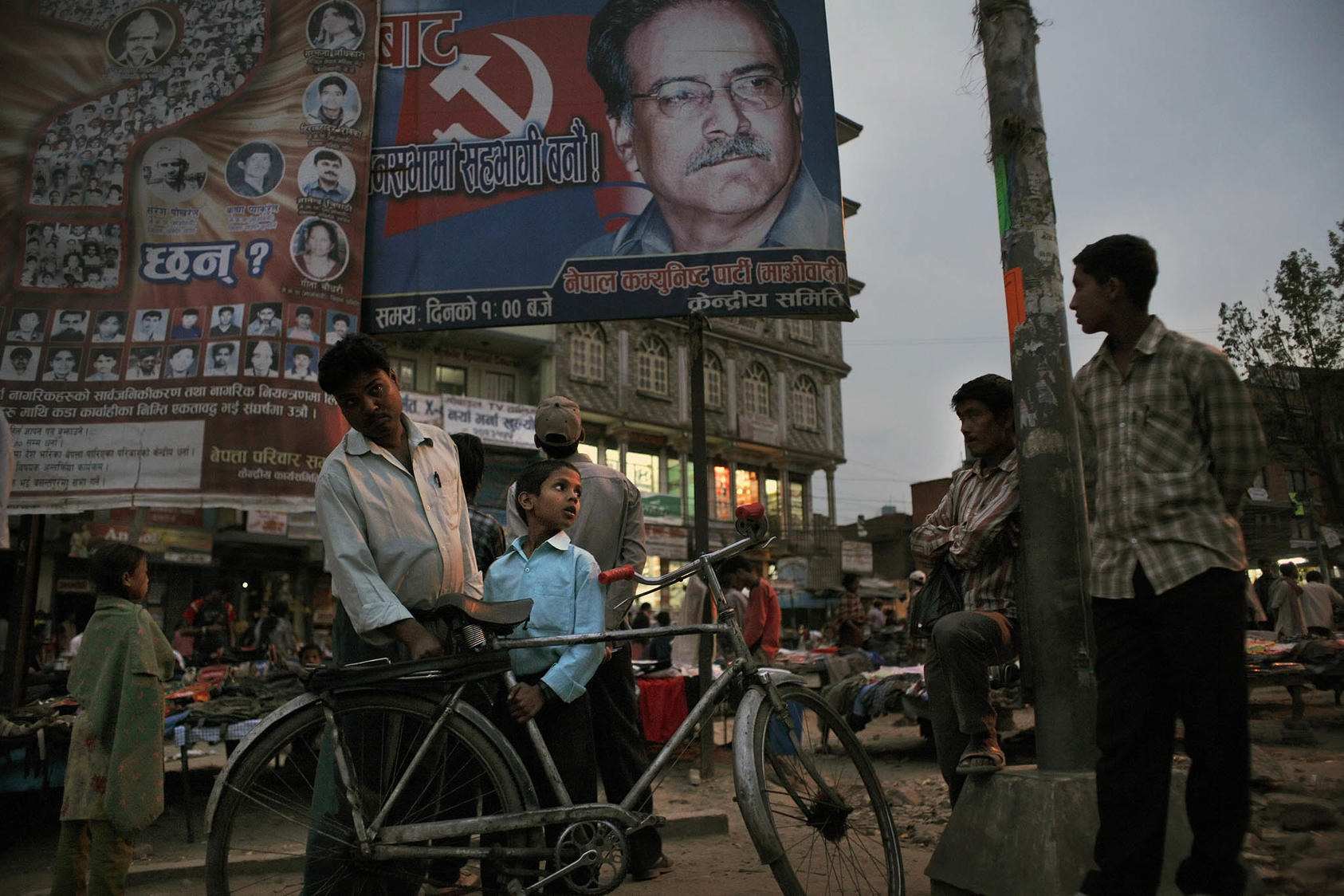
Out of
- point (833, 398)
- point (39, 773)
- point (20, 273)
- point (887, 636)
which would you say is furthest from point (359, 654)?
point (833, 398)

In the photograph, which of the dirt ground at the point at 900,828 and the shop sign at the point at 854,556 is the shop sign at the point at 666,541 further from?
the dirt ground at the point at 900,828

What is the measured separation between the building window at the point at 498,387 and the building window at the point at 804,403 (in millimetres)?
10875

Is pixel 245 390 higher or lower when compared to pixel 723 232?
lower

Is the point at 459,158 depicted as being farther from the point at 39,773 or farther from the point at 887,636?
the point at 887,636

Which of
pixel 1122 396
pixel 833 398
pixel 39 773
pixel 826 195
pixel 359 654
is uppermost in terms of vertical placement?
pixel 833 398

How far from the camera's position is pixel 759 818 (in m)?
2.50

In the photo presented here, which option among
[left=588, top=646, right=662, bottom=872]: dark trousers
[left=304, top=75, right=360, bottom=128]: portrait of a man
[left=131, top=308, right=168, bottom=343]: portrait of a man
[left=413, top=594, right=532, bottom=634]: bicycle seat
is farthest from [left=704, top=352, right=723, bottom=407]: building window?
[left=413, top=594, right=532, bottom=634]: bicycle seat

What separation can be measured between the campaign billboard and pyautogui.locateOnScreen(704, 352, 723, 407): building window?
2314 cm

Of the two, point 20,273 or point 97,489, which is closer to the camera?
point 97,489

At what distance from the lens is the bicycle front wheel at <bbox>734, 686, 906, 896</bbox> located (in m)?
2.67

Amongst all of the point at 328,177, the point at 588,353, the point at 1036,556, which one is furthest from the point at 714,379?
the point at 1036,556

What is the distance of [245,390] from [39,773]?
8.01 feet

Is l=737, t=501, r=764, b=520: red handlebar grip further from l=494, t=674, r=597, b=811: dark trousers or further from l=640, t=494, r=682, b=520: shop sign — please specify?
l=640, t=494, r=682, b=520: shop sign

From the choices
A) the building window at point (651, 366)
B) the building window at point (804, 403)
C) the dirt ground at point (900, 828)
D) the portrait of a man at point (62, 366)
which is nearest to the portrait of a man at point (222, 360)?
the portrait of a man at point (62, 366)
